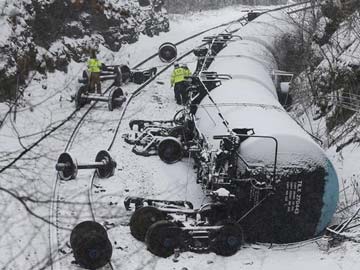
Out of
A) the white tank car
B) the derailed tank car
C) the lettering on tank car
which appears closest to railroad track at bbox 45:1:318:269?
the derailed tank car

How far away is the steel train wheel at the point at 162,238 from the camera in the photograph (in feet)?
33.1

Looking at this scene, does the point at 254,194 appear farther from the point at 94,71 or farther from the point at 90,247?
the point at 94,71

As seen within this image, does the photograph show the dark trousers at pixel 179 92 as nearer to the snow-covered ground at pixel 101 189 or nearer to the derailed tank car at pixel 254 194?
the snow-covered ground at pixel 101 189

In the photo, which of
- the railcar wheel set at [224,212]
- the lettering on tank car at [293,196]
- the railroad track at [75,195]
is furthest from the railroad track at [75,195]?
the lettering on tank car at [293,196]

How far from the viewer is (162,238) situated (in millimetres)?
10086

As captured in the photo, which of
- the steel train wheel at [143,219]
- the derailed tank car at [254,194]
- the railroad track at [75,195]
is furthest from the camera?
the steel train wheel at [143,219]

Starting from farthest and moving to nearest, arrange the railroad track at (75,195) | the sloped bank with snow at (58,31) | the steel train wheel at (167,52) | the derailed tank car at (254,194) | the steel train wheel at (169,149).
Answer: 1. the steel train wheel at (167,52)
2. the sloped bank with snow at (58,31)
3. the steel train wheel at (169,149)
4. the derailed tank car at (254,194)
5. the railroad track at (75,195)

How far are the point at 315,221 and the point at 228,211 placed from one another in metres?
1.81

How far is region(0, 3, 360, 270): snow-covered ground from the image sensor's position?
31.2 feet

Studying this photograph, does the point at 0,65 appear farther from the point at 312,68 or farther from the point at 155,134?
the point at 312,68

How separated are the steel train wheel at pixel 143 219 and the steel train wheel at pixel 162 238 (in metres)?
0.53

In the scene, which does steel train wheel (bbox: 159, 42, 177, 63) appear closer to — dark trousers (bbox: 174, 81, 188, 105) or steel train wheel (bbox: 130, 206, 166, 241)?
dark trousers (bbox: 174, 81, 188, 105)

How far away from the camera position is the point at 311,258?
993 centimetres

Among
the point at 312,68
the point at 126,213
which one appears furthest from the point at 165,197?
the point at 312,68
